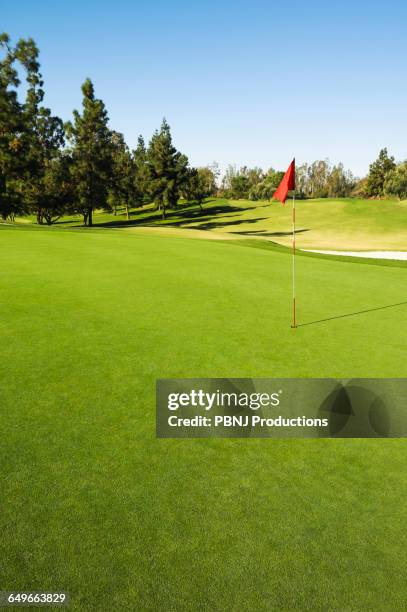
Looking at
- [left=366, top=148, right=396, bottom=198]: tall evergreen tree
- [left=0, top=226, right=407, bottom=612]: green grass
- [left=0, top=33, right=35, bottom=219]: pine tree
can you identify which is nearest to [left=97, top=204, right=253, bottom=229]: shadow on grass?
[left=0, top=33, right=35, bottom=219]: pine tree

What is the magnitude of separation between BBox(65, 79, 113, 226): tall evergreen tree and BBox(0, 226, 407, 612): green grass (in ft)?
164

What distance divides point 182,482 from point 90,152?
55.6m

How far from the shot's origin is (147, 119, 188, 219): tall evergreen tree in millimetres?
62594

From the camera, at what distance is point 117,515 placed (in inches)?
111

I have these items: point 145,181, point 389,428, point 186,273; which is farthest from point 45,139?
point 389,428

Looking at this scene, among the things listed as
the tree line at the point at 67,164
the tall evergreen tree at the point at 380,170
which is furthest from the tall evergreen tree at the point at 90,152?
the tall evergreen tree at the point at 380,170

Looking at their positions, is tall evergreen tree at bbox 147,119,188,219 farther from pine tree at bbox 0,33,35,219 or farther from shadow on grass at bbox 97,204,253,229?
pine tree at bbox 0,33,35,219

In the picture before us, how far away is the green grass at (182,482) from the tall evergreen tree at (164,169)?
58.7 metres

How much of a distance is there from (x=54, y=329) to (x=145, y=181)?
60049 mm

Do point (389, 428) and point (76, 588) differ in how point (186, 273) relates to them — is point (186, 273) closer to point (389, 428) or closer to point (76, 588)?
point (389, 428)

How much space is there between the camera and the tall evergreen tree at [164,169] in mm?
62594

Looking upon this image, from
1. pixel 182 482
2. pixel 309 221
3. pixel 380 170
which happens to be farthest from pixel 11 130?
pixel 380 170

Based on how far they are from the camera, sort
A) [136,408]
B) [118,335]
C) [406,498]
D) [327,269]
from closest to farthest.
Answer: [406,498] < [136,408] < [118,335] < [327,269]

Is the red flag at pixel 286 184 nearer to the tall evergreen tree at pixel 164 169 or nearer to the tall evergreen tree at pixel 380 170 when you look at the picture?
the tall evergreen tree at pixel 164 169
